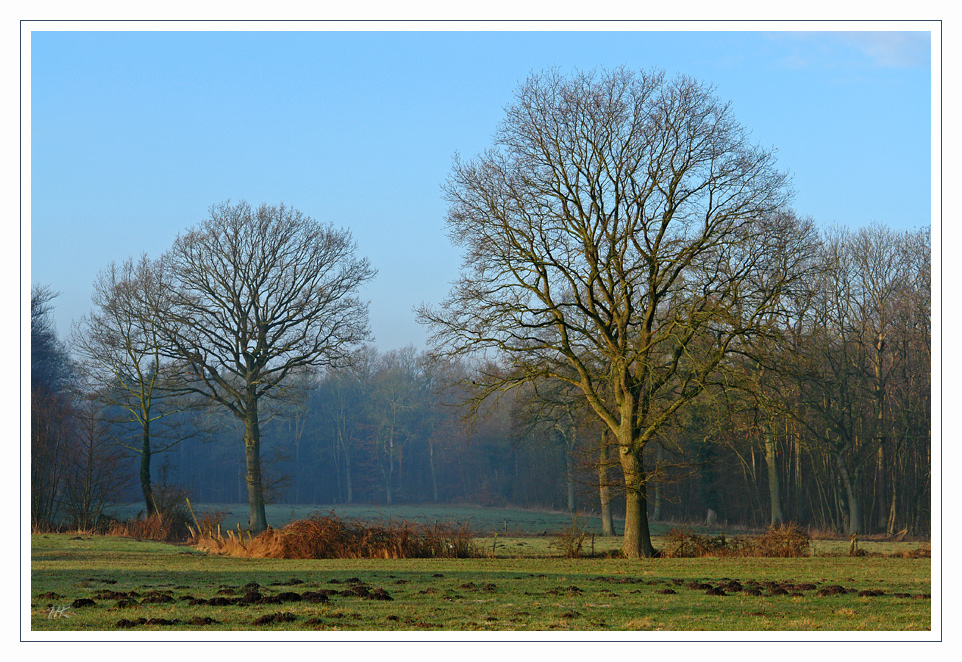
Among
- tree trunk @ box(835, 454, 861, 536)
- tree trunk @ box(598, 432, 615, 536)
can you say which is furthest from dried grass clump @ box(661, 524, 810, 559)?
Result: tree trunk @ box(835, 454, 861, 536)

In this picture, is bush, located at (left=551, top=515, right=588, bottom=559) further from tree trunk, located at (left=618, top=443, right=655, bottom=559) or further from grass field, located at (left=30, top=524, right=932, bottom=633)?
grass field, located at (left=30, top=524, right=932, bottom=633)

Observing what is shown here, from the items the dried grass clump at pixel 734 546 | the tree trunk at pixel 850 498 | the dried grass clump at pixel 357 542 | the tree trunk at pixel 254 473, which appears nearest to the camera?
the dried grass clump at pixel 357 542

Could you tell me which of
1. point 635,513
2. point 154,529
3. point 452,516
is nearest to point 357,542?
point 635,513

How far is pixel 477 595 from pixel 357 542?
1089 centimetres

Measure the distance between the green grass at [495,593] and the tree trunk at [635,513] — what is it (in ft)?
4.69

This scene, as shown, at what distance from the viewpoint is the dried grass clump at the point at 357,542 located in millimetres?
22641

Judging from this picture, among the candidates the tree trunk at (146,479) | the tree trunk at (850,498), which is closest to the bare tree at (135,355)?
A: the tree trunk at (146,479)

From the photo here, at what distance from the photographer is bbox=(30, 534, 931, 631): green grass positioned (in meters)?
10.1

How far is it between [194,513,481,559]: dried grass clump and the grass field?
75.6 inches

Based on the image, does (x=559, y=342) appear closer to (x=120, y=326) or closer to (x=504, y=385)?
(x=504, y=385)

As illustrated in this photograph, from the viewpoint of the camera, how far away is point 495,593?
13070 mm

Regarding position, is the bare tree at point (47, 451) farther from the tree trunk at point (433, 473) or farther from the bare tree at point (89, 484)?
the tree trunk at point (433, 473)

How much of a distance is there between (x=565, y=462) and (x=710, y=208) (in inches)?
1151
